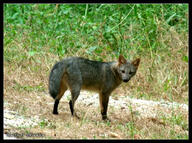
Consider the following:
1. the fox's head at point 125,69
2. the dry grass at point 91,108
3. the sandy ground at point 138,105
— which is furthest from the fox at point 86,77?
the sandy ground at point 138,105

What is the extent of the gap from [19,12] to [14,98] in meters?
4.53

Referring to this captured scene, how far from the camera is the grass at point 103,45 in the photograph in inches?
351

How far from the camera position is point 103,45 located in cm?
1028

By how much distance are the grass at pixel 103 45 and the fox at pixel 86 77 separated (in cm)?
56

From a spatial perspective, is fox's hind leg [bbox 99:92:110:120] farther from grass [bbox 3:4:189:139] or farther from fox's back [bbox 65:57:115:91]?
grass [bbox 3:4:189:139]

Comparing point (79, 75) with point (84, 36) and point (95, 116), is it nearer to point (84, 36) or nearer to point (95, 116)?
point (95, 116)

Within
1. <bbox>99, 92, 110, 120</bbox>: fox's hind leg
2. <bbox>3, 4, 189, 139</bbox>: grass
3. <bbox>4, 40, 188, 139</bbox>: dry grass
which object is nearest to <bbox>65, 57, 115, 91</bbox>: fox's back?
<bbox>99, 92, 110, 120</bbox>: fox's hind leg

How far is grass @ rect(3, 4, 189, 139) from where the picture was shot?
892cm

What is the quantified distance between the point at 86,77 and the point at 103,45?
348 cm

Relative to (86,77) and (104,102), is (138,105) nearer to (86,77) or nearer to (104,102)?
Result: (104,102)

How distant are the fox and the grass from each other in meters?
0.56

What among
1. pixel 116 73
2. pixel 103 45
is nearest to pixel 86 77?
pixel 116 73

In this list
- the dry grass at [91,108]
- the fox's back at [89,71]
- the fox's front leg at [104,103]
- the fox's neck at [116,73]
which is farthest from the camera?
the fox's neck at [116,73]

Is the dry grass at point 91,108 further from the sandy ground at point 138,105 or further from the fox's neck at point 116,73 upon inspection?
the fox's neck at point 116,73
